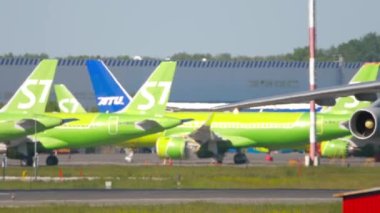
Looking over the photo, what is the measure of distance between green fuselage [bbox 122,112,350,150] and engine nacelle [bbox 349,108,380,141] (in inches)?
1813

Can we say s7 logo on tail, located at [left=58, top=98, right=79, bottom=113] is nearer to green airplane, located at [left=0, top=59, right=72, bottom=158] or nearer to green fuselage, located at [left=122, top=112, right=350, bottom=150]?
green fuselage, located at [left=122, top=112, right=350, bottom=150]

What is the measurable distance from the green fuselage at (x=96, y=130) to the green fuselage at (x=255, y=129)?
418cm

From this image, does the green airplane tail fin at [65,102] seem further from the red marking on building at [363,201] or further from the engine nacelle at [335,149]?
the red marking on building at [363,201]

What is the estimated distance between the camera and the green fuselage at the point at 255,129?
69750mm

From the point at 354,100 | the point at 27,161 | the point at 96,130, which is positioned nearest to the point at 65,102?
the point at 96,130

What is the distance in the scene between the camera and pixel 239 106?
22.2 meters

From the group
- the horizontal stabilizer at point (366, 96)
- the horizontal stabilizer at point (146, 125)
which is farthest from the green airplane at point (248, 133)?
Result: the horizontal stabilizer at point (366, 96)

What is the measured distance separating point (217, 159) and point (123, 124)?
23.8ft

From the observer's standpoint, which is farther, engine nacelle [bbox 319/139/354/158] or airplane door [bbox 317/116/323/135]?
engine nacelle [bbox 319/139/354/158]

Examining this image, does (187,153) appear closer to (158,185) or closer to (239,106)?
(158,185)

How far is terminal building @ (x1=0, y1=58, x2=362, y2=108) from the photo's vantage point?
114438mm

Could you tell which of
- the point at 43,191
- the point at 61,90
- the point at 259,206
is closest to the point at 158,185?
the point at 43,191

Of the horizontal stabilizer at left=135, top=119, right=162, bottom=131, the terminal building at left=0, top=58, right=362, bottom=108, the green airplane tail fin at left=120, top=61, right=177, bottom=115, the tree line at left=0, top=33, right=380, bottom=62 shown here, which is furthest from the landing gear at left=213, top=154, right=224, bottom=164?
the tree line at left=0, top=33, right=380, bottom=62

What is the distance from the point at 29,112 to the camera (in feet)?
205
